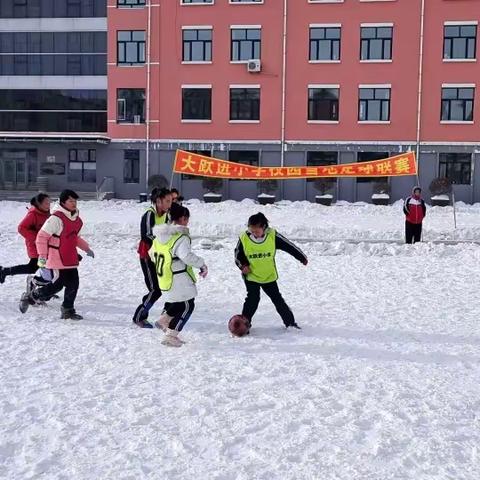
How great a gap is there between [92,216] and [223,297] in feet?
52.7

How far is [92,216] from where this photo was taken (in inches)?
979

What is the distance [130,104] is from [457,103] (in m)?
17.5

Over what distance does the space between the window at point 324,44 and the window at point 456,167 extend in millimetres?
7754

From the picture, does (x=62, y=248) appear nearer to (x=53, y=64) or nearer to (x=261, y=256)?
(x=261, y=256)

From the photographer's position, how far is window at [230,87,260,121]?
34.2m

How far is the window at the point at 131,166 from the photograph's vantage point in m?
35.4

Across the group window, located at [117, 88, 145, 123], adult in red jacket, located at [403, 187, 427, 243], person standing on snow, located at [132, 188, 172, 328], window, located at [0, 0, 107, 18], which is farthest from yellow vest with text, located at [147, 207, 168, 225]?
window, located at [0, 0, 107, 18]

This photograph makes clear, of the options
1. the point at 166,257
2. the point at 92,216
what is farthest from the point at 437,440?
the point at 92,216

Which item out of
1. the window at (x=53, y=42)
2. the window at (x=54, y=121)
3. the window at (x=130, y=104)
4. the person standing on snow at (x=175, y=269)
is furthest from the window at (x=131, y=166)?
the person standing on snow at (x=175, y=269)

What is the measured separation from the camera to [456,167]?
33000 millimetres

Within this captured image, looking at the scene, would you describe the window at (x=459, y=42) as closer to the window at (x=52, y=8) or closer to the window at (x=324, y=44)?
the window at (x=324, y=44)

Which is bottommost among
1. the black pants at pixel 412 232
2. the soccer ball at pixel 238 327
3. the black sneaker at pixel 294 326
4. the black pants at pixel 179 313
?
the black sneaker at pixel 294 326

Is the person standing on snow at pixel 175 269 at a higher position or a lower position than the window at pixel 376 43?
lower

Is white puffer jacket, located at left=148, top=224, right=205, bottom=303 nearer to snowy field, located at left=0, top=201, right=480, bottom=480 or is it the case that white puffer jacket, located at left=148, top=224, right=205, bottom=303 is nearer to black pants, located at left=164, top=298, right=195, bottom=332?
black pants, located at left=164, top=298, right=195, bottom=332
